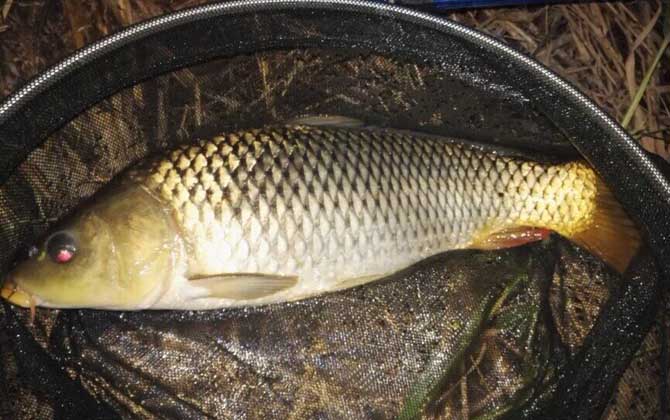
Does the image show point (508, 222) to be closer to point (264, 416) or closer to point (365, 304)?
point (365, 304)

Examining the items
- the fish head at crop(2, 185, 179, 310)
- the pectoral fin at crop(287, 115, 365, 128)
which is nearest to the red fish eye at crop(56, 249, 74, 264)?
the fish head at crop(2, 185, 179, 310)

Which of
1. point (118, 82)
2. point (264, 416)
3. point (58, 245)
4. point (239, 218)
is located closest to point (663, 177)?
point (239, 218)

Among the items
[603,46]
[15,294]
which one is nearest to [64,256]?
[15,294]

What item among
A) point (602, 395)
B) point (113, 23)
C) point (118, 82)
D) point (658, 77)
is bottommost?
point (602, 395)

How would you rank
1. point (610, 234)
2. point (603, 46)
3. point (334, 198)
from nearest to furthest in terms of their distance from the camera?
point (334, 198) < point (610, 234) < point (603, 46)

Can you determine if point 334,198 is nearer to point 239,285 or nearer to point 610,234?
point 239,285

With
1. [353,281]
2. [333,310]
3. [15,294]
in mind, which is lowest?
[333,310]

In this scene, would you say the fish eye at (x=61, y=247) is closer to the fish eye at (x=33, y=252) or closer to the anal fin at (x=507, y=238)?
the fish eye at (x=33, y=252)

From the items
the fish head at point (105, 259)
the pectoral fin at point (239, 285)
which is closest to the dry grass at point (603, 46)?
the pectoral fin at point (239, 285)
